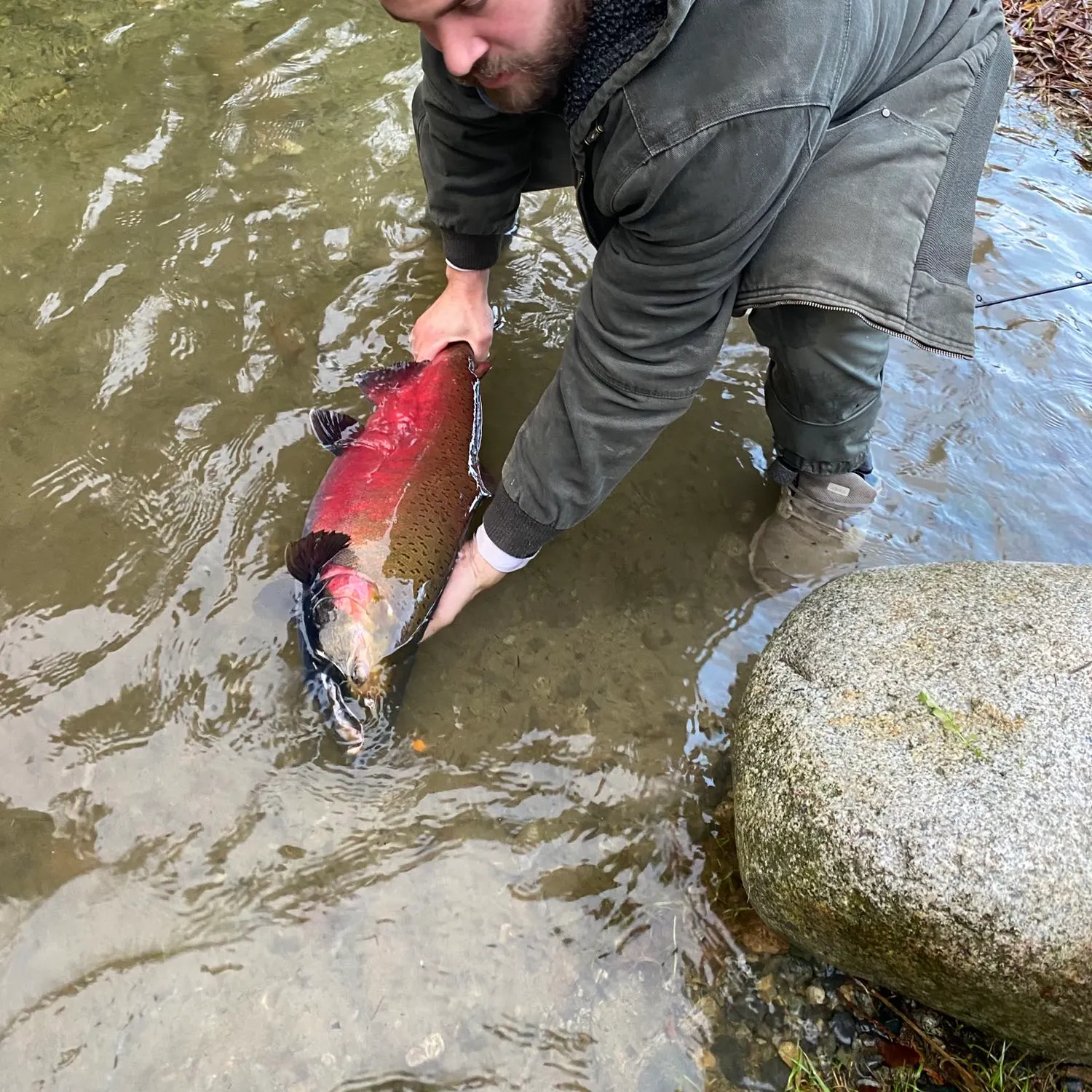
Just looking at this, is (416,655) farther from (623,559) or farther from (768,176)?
(768,176)

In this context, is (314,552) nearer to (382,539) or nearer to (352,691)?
(382,539)

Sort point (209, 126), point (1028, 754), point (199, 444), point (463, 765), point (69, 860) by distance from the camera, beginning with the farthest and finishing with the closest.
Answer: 1. point (209, 126)
2. point (199, 444)
3. point (463, 765)
4. point (69, 860)
5. point (1028, 754)

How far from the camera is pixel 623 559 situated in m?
3.18

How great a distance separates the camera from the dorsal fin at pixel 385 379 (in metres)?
2.96

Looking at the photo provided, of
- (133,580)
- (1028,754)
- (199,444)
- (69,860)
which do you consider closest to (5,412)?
(199,444)

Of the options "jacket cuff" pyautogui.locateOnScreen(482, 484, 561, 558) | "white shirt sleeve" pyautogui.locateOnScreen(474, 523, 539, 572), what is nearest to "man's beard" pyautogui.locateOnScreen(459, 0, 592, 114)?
"jacket cuff" pyautogui.locateOnScreen(482, 484, 561, 558)

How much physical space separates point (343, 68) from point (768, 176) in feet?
11.7

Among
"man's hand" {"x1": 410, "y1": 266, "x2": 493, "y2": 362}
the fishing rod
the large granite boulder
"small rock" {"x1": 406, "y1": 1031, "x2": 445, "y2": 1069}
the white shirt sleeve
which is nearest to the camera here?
the large granite boulder

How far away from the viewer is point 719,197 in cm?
195

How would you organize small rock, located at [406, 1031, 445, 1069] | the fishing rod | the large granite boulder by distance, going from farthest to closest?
the fishing rod < small rock, located at [406, 1031, 445, 1069] < the large granite boulder

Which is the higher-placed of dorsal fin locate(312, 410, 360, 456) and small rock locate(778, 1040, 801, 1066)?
dorsal fin locate(312, 410, 360, 456)

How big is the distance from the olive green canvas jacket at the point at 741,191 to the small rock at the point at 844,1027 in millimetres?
1579

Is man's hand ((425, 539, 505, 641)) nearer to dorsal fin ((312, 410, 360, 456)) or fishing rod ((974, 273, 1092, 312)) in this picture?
dorsal fin ((312, 410, 360, 456))

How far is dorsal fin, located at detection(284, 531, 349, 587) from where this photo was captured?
2.58 m
